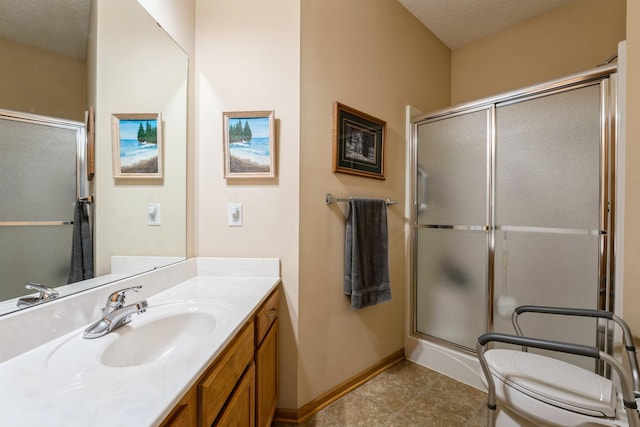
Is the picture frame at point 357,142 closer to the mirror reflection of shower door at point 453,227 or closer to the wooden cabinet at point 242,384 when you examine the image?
the mirror reflection of shower door at point 453,227

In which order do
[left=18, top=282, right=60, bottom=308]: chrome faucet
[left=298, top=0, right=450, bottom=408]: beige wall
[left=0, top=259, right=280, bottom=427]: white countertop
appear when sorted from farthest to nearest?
[left=298, top=0, right=450, bottom=408]: beige wall, [left=18, top=282, right=60, bottom=308]: chrome faucet, [left=0, top=259, right=280, bottom=427]: white countertop

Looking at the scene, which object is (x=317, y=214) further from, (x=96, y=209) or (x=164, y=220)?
(x=96, y=209)

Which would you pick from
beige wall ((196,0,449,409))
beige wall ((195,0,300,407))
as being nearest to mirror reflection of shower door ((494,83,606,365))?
beige wall ((196,0,449,409))

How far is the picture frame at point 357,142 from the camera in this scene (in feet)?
5.42

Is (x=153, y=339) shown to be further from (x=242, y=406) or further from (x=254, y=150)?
(x=254, y=150)

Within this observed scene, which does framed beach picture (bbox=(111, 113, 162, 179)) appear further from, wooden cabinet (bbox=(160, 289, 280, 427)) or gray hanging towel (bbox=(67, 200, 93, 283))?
wooden cabinet (bbox=(160, 289, 280, 427))

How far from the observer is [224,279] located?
1.43 meters

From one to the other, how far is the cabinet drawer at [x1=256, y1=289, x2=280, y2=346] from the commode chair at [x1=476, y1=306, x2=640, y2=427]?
0.89 m

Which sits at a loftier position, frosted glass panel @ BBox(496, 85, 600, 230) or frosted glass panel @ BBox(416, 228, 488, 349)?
frosted glass panel @ BBox(496, 85, 600, 230)

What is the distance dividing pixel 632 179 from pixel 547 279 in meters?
0.66

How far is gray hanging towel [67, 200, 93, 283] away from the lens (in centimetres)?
90

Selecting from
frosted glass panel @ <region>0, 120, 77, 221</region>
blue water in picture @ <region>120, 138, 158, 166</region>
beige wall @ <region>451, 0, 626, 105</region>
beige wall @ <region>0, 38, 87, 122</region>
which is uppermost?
beige wall @ <region>451, 0, 626, 105</region>

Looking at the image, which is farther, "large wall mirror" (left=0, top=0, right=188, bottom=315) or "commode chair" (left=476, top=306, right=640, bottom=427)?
"commode chair" (left=476, top=306, right=640, bottom=427)

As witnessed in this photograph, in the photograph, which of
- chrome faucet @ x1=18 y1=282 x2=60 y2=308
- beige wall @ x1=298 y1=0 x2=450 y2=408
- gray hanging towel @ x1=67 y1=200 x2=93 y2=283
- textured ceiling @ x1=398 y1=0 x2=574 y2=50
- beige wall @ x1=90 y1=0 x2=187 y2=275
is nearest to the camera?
chrome faucet @ x1=18 y1=282 x2=60 y2=308
